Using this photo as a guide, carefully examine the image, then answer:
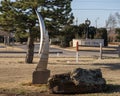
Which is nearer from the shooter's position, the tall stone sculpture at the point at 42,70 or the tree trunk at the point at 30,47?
the tall stone sculpture at the point at 42,70

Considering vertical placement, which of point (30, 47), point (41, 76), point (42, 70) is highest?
point (30, 47)

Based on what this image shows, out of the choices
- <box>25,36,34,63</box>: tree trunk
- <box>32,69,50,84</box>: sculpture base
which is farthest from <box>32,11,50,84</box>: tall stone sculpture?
<box>25,36,34,63</box>: tree trunk

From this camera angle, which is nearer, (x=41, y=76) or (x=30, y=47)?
(x=41, y=76)

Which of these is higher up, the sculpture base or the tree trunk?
the tree trunk

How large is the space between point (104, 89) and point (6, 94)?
10.9 ft

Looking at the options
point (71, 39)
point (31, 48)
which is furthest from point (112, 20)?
point (31, 48)

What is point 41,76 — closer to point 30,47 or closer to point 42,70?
point 42,70

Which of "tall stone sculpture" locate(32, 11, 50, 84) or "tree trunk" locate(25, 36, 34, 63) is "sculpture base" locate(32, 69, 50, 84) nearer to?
"tall stone sculpture" locate(32, 11, 50, 84)

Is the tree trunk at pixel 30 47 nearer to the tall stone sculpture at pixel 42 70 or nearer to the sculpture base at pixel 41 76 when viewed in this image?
the tall stone sculpture at pixel 42 70

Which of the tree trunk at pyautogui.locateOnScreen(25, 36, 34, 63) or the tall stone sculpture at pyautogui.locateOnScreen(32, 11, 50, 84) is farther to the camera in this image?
the tree trunk at pyautogui.locateOnScreen(25, 36, 34, 63)

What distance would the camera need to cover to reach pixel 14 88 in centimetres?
1572

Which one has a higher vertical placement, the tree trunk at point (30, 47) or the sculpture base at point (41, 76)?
the tree trunk at point (30, 47)

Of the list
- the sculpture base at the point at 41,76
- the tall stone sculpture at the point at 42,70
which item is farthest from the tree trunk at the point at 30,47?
the sculpture base at the point at 41,76

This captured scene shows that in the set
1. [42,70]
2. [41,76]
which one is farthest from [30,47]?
[41,76]
